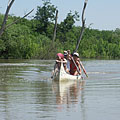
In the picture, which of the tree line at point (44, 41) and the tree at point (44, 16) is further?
the tree at point (44, 16)

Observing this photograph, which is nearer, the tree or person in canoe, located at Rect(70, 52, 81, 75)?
person in canoe, located at Rect(70, 52, 81, 75)

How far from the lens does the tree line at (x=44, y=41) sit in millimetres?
60344

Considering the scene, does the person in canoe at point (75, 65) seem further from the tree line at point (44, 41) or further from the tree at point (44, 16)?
the tree at point (44, 16)

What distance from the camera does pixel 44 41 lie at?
66.2m

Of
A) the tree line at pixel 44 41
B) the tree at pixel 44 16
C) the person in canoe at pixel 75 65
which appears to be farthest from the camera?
the tree at pixel 44 16

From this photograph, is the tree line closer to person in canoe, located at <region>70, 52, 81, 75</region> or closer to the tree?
the tree

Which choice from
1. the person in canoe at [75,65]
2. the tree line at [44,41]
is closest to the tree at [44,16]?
the tree line at [44,41]

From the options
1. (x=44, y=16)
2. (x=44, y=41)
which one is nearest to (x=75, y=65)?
(x=44, y=41)

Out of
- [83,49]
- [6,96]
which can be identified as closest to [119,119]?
[6,96]

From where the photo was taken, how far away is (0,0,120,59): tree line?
198 feet

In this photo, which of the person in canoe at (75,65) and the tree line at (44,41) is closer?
the person in canoe at (75,65)

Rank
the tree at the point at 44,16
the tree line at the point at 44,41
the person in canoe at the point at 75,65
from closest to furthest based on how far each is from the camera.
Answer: the person in canoe at the point at 75,65 → the tree line at the point at 44,41 → the tree at the point at 44,16

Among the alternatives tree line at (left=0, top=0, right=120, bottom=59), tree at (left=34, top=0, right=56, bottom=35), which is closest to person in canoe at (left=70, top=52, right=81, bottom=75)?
tree line at (left=0, top=0, right=120, bottom=59)

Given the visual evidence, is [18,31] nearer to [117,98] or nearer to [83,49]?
[83,49]
